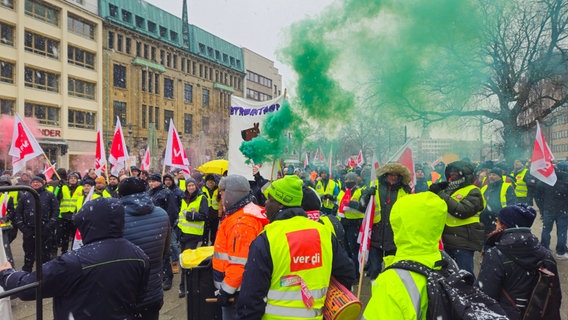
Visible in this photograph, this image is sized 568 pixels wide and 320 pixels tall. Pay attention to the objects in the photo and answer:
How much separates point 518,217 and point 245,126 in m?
5.13

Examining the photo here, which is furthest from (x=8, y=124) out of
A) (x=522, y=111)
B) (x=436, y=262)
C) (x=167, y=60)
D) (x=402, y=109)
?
(x=436, y=262)

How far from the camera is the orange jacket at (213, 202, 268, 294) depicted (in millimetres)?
3215

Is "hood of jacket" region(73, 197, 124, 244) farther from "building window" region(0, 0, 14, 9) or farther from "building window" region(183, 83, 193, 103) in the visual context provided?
"building window" region(183, 83, 193, 103)

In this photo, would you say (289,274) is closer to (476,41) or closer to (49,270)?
(49,270)

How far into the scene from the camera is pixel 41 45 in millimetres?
→ 33812

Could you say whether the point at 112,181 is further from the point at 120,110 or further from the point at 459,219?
the point at 120,110

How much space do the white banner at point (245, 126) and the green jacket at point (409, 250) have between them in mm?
4999

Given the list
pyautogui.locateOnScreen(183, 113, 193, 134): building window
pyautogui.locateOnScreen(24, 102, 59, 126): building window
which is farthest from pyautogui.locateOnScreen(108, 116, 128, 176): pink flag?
pyautogui.locateOnScreen(183, 113, 193, 134): building window

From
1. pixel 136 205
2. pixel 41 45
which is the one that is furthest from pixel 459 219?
pixel 41 45

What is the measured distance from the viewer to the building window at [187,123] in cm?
5119

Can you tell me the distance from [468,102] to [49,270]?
54.6ft

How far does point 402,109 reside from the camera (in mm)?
14188

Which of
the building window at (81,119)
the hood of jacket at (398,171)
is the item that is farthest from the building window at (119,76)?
Result: the hood of jacket at (398,171)

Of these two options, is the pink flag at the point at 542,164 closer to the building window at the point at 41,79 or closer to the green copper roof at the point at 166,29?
the building window at the point at 41,79
